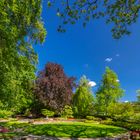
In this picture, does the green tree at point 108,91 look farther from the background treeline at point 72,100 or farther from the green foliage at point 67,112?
the green foliage at point 67,112

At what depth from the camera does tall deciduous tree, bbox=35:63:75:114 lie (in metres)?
42.8

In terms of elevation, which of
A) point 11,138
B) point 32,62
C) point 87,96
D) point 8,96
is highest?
point 87,96

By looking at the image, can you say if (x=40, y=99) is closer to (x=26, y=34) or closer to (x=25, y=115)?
(x=25, y=115)

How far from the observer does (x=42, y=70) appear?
1836 inches

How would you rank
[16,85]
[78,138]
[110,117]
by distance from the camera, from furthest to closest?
[110,117]
[16,85]
[78,138]

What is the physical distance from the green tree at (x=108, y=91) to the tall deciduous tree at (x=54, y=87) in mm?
5176

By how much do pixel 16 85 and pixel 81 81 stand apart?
38.7m

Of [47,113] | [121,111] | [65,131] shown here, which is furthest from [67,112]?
[65,131]

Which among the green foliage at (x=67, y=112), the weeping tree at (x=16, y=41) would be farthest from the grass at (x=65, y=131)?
the green foliage at (x=67, y=112)

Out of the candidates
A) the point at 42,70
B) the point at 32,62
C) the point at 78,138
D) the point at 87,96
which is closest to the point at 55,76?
the point at 42,70

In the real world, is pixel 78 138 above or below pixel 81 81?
below

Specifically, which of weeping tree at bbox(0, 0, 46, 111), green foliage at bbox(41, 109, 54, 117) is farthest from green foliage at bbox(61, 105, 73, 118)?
weeping tree at bbox(0, 0, 46, 111)

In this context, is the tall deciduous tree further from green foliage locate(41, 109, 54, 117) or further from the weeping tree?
the weeping tree

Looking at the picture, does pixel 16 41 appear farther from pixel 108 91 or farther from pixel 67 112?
pixel 108 91
